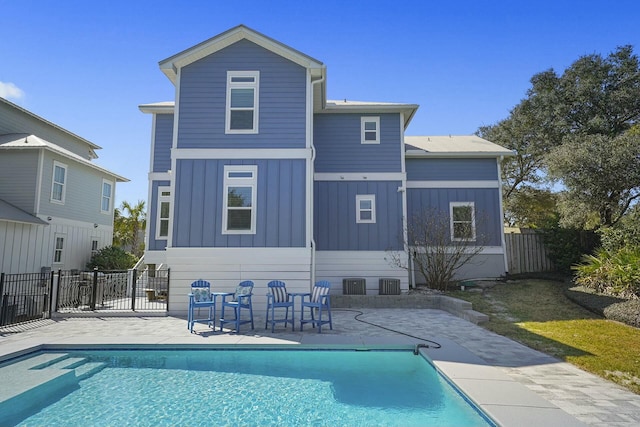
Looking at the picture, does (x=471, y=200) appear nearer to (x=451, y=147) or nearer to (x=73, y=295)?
(x=451, y=147)

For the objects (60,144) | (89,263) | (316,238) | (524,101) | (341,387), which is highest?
(524,101)

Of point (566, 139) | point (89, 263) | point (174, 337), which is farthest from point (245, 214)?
point (566, 139)

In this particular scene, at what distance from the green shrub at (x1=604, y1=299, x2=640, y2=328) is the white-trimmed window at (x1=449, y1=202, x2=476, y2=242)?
5.55 meters

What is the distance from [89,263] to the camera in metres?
16.4

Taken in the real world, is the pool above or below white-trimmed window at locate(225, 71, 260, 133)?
below

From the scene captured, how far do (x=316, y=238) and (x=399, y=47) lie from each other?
7.17 meters

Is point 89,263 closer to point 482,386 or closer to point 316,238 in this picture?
point 316,238

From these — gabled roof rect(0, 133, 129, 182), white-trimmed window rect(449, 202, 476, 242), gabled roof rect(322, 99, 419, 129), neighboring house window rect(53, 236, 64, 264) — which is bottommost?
neighboring house window rect(53, 236, 64, 264)

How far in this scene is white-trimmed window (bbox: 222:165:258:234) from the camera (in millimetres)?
10031

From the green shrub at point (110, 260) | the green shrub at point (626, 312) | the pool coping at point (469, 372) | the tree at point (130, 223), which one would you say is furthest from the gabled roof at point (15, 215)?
the green shrub at point (626, 312)

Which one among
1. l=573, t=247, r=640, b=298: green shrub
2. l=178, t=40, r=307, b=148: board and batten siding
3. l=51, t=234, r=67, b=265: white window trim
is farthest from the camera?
l=51, t=234, r=67, b=265: white window trim

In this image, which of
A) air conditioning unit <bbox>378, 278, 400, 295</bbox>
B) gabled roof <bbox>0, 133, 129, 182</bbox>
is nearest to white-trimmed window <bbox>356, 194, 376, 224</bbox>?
air conditioning unit <bbox>378, 278, 400, 295</bbox>

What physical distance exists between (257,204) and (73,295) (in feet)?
20.6

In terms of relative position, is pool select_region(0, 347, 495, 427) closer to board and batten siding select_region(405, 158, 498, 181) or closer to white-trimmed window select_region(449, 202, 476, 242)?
white-trimmed window select_region(449, 202, 476, 242)
